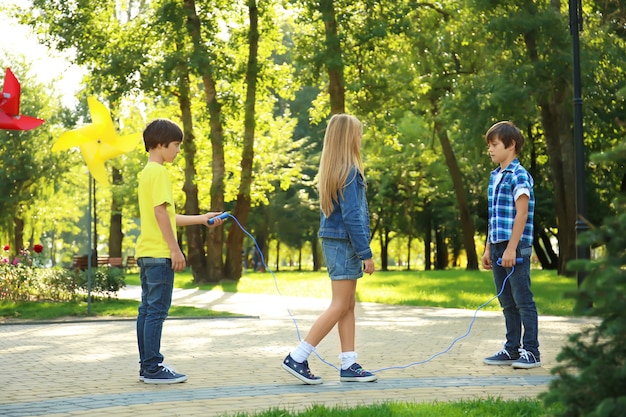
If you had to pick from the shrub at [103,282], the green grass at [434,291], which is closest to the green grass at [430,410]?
the green grass at [434,291]

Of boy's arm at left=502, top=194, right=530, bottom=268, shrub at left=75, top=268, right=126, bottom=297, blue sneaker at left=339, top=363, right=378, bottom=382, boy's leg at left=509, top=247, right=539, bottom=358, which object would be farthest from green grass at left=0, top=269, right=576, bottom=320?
blue sneaker at left=339, top=363, right=378, bottom=382

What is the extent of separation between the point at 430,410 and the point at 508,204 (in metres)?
2.97

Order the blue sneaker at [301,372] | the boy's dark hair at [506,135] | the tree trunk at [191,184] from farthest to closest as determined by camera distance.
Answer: the tree trunk at [191,184]
the boy's dark hair at [506,135]
the blue sneaker at [301,372]

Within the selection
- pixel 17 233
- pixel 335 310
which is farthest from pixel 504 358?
pixel 17 233

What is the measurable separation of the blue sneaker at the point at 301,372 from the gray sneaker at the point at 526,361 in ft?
6.05

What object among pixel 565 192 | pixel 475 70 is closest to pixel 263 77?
pixel 475 70

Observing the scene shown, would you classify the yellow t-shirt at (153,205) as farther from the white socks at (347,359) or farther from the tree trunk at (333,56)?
the tree trunk at (333,56)

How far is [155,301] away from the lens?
7414 millimetres

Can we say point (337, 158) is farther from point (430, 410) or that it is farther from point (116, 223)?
point (116, 223)

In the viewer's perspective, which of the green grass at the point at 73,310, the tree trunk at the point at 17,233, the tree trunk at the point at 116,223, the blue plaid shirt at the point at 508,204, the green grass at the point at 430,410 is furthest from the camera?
the tree trunk at the point at 116,223

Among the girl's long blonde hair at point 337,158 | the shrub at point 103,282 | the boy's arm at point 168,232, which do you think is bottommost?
the shrub at point 103,282

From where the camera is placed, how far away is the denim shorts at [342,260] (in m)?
7.25

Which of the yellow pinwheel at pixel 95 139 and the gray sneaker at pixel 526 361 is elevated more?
the yellow pinwheel at pixel 95 139

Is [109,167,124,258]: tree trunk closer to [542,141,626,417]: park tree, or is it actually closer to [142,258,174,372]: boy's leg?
[142,258,174,372]: boy's leg
